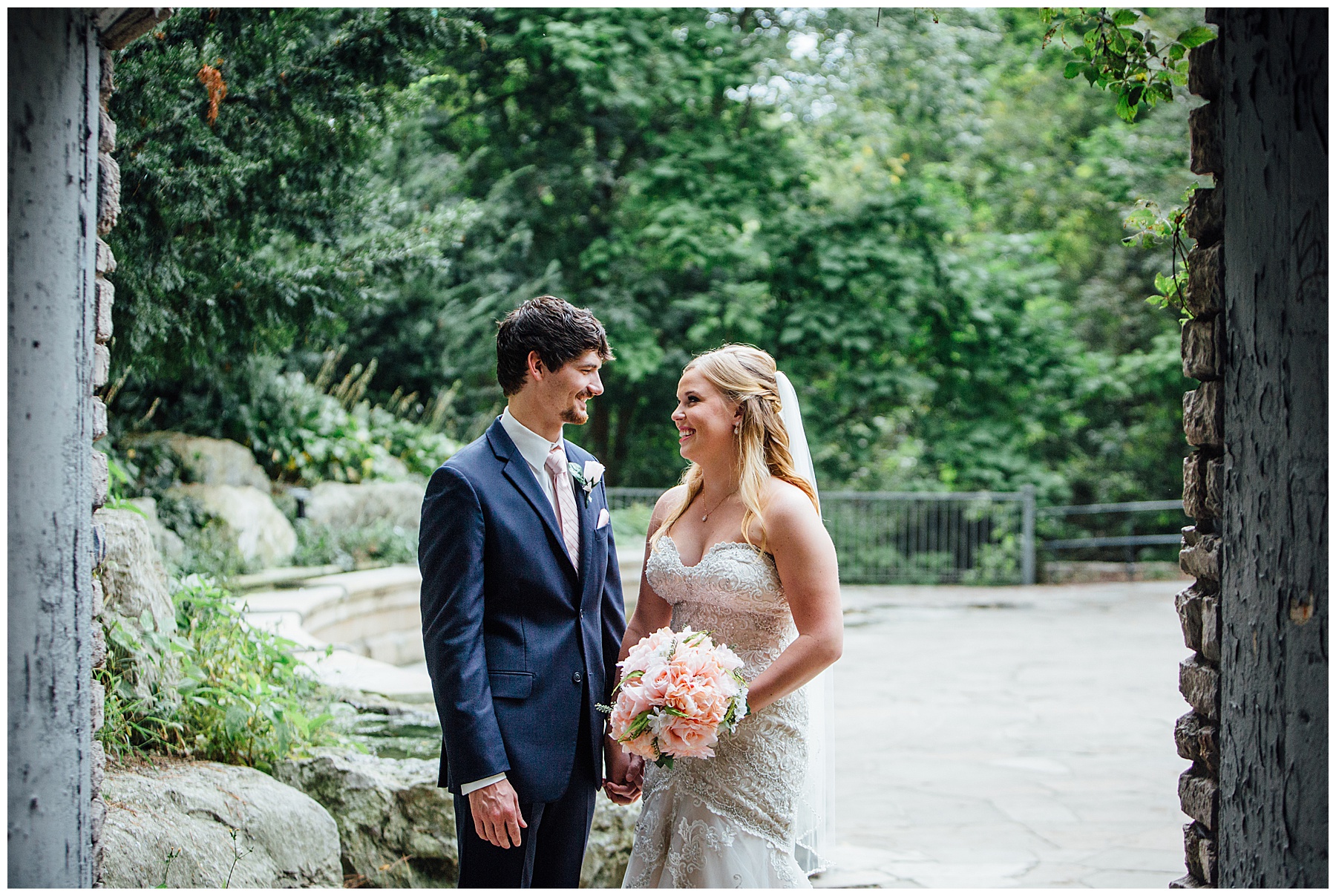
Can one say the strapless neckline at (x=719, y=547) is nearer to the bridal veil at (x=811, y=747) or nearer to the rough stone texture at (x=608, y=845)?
the bridal veil at (x=811, y=747)

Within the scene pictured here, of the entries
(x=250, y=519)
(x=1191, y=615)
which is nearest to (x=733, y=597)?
(x=1191, y=615)

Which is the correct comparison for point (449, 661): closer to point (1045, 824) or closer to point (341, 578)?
point (1045, 824)

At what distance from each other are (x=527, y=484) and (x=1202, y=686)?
5.45ft

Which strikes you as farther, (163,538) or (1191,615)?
(163,538)

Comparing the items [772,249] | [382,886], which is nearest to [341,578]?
[382,886]

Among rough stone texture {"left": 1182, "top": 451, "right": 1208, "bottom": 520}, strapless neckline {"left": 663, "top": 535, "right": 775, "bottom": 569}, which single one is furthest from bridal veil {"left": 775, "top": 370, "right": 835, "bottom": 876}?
rough stone texture {"left": 1182, "top": 451, "right": 1208, "bottom": 520}

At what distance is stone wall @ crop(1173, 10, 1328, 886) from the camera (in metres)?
2.10

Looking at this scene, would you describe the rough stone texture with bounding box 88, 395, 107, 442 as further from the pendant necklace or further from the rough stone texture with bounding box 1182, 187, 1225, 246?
the rough stone texture with bounding box 1182, 187, 1225, 246

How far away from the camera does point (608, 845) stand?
13.5ft

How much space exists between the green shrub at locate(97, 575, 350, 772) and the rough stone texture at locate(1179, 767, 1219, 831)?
3.07m

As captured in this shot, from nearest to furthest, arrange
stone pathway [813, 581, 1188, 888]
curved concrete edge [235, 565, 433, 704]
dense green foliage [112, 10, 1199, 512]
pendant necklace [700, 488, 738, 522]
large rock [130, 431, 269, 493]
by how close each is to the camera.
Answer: pendant necklace [700, 488, 738, 522] → stone pathway [813, 581, 1188, 888] → curved concrete edge [235, 565, 433, 704] → large rock [130, 431, 269, 493] → dense green foliage [112, 10, 1199, 512]

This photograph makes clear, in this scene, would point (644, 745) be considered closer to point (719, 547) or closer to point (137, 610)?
point (719, 547)

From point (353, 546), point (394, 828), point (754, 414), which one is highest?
point (754, 414)

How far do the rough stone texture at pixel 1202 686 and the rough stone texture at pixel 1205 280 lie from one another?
0.81 metres
